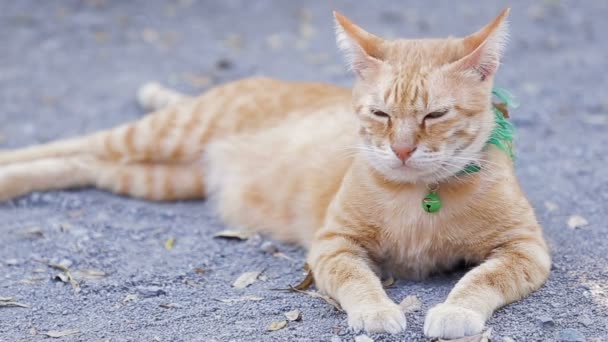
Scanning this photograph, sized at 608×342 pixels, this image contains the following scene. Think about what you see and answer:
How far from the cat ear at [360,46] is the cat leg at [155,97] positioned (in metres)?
3.10

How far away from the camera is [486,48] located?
11.6ft

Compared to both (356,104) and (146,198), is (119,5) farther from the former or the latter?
(356,104)

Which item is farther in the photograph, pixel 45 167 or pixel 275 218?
pixel 45 167

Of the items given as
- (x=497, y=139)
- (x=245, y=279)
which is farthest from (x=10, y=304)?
(x=497, y=139)

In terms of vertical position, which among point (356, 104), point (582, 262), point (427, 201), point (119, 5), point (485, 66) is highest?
point (485, 66)

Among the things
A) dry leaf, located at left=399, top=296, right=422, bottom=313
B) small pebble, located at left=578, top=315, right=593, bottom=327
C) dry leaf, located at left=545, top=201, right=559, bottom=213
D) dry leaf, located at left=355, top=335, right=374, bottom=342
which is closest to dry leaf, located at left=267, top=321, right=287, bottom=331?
dry leaf, located at left=355, top=335, right=374, bottom=342

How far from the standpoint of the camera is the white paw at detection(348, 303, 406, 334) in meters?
3.26

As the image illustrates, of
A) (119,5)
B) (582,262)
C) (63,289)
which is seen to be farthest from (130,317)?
(119,5)

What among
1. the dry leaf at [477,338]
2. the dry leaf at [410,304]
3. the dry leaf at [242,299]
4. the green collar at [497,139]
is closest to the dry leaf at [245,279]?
the dry leaf at [242,299]

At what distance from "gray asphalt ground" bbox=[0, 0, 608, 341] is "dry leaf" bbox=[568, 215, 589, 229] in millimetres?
43

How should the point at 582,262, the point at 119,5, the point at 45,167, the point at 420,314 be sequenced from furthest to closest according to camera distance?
1. the point at 119,5
2. the point at 45,167
3. the point at 582,262
4. the point at 420,314

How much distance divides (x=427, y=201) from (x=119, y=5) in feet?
22.2

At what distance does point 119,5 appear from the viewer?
9.62m

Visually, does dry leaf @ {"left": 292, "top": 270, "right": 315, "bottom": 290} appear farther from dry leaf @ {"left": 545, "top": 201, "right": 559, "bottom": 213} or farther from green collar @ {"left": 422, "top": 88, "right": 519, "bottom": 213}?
dry leaf @ {"left": 545, "top": 201, "right": 559, "bottom": 213}
